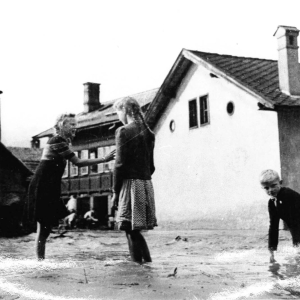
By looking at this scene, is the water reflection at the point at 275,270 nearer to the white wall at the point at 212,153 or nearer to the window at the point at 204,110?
the white wall at the point at 212,153

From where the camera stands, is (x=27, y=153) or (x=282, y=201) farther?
(x=27, y=153)

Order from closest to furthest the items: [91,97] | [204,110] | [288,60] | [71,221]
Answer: [288,60]
[204,110]
[71,221]
[91,97]

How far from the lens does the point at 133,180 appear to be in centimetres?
547

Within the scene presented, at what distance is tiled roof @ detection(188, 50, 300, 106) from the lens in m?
18.4

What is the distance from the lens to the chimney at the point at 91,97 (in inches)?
1630

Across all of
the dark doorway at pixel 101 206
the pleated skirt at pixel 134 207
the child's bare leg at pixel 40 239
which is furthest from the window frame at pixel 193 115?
the pleated skirt at pixel 134 207

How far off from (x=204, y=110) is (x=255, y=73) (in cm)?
236

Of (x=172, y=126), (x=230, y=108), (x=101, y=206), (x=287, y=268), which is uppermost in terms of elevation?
(x=230, y=108)

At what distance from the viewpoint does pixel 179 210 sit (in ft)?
73.9

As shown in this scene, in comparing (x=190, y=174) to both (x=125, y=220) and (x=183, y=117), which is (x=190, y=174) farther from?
(x=125, y=220)

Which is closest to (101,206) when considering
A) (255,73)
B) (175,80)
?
(175,80)

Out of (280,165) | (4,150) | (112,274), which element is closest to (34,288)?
(112,274)

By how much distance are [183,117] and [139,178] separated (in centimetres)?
1763

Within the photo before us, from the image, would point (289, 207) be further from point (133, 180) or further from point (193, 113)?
point (193, 113)
